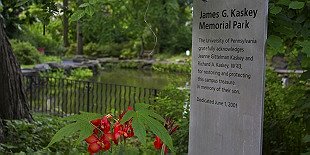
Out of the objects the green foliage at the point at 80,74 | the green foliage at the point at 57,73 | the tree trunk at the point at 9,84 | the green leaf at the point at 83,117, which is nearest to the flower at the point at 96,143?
the green leaf at the point at 83,117

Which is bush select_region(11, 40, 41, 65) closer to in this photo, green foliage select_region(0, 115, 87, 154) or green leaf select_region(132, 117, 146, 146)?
green foliage select_region(0, 115, 87, 154)

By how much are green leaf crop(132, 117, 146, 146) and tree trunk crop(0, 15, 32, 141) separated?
443 cm

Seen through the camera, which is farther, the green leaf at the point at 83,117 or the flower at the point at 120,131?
the flower at the point at 120,131

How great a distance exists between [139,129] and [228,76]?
1.10 metres

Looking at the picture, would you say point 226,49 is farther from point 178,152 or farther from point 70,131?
point 178,152

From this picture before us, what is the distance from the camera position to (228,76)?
105 inches

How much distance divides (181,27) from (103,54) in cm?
803

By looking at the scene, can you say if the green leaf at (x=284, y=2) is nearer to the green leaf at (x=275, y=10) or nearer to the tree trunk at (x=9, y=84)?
the green leaf at (x=275, y=10)

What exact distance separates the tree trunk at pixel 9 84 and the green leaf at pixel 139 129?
14.5 feet

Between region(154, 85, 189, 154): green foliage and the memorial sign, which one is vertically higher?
the memorial sign

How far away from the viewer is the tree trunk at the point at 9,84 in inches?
227

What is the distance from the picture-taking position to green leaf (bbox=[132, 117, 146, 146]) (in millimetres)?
1708

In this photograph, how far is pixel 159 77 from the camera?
24.3 metres

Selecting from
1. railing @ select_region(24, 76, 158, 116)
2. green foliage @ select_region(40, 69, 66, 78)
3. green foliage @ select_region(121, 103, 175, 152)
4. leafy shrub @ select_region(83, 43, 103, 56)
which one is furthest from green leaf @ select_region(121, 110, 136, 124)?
leafy shrub @ select_region(83, 43, 103, 56)
